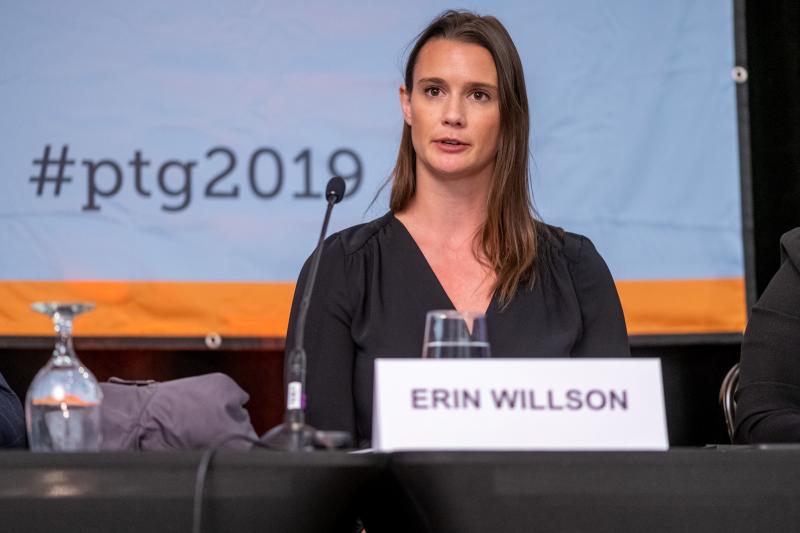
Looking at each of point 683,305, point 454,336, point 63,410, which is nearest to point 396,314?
point 454,336

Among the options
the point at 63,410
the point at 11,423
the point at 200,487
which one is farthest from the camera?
the point at 11,423

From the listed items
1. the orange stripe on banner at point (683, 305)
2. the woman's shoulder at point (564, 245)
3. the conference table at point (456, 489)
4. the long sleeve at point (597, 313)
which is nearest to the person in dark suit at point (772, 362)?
the long sleeve at point (597, 313)

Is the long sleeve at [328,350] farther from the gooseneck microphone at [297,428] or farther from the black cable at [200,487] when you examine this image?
the black cable at [200,487]

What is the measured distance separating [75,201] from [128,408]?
1.46 metres

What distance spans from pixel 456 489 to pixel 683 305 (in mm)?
1721

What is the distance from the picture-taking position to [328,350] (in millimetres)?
1840

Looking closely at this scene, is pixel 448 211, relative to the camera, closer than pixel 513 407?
No

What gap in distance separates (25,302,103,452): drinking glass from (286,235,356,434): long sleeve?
2.19 feet

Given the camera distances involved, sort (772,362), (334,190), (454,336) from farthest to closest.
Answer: (772,362) < (334,190) < (454,336)

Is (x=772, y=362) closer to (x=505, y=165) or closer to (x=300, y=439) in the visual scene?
(x=505, y=165)

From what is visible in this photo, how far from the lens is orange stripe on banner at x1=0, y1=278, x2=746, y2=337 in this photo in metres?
2.57

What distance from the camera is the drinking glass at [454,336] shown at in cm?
131

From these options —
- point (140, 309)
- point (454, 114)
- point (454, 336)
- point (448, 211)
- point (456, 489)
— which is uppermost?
point (454, 114)

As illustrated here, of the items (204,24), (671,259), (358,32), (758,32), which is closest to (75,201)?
(204,24)
